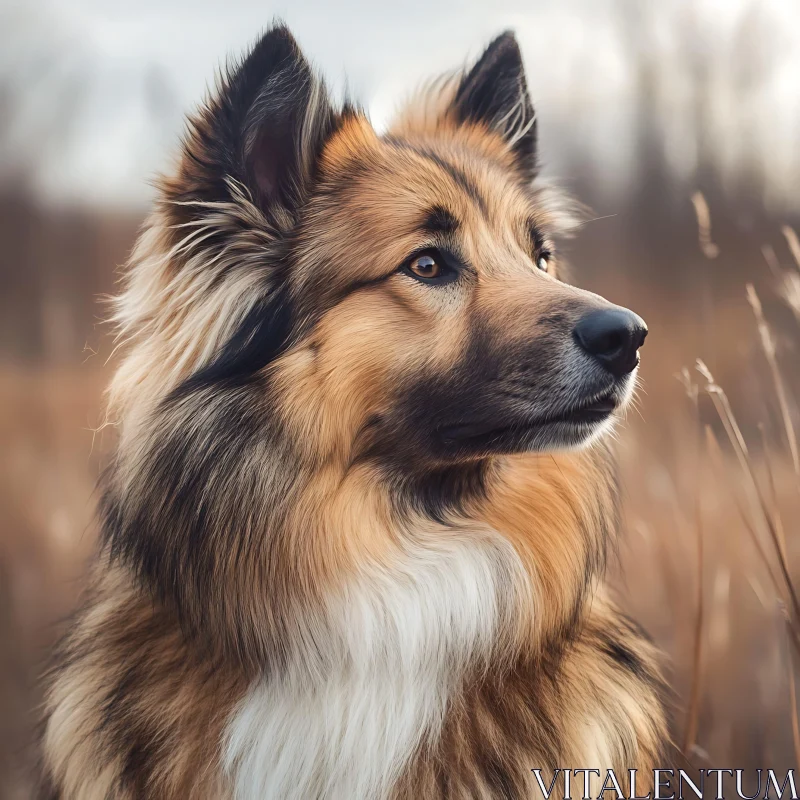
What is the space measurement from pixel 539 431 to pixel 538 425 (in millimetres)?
15

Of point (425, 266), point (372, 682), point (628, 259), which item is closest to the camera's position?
point (372, 682)

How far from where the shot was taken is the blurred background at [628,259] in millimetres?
2482

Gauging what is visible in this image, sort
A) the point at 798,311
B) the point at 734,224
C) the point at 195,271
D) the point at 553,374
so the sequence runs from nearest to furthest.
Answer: the point at 553,374 → the point at 195,271 → the point at 798,311 → the point at 734,224

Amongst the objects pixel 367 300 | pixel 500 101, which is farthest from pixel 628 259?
pixel 367 300

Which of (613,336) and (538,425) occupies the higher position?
(613,336)

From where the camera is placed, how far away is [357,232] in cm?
189

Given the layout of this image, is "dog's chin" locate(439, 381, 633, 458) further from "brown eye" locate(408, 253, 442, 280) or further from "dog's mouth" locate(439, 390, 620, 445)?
"brown eye" locate(408, 253, 442, 280)

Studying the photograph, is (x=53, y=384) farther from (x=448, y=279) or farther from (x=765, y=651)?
(x=765, y=651)

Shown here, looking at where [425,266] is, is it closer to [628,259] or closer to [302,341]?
[302,341]

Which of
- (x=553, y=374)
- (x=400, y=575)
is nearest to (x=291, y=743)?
(x=400, y=575)

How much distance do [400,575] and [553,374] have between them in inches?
23.7

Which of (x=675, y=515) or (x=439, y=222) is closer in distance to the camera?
(x=439, y=222)

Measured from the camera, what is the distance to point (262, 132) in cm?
184

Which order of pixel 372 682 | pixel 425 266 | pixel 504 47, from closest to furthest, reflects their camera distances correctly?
pixel 372 682
pixel 425 266
pixel 504 47
